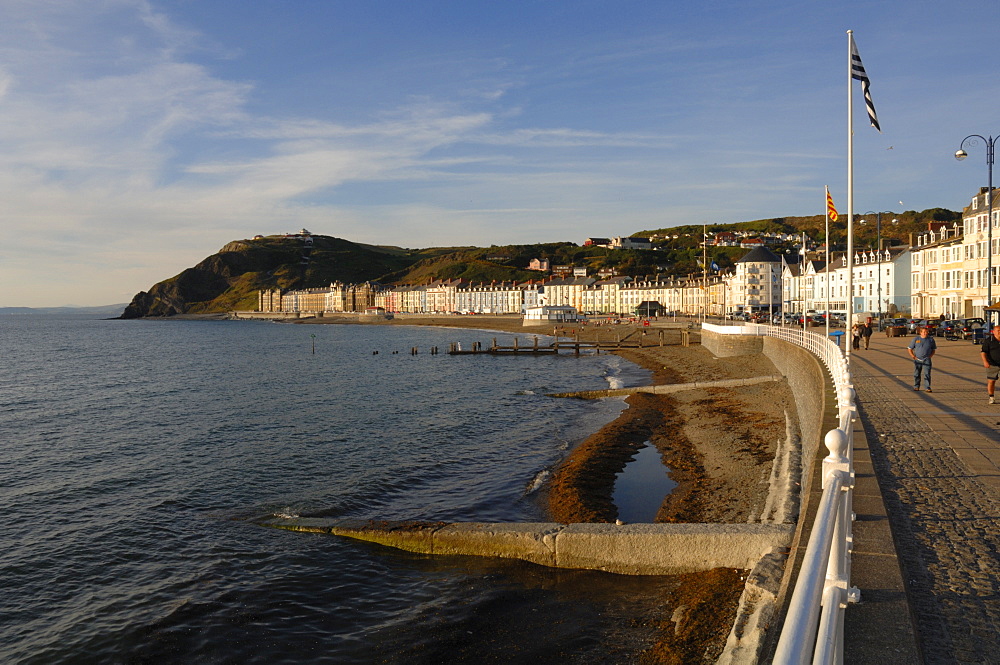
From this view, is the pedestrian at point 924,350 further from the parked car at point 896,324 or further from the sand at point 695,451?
the parked car at point 896,324

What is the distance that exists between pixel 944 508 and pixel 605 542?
5.51 meters

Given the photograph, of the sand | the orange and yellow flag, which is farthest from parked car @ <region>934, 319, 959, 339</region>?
the orange and yellow flag

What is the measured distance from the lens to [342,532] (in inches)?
625

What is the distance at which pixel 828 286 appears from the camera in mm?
41938

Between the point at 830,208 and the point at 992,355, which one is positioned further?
the point at 830,208

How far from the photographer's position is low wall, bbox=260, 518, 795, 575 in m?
10.9

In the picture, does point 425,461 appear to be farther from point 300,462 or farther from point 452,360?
point 452,360

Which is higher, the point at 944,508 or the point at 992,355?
the point at 992,355

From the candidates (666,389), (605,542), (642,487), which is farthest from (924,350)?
(666,389)

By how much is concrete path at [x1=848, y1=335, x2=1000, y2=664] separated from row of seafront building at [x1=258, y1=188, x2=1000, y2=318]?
10.1 meters

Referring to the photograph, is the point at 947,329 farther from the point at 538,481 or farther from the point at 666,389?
the point at 538,481

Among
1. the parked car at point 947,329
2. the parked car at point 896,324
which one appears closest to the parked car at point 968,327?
the parked car at point 947,329

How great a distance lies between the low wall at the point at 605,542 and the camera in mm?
10859

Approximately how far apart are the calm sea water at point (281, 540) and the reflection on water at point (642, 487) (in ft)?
8.06
